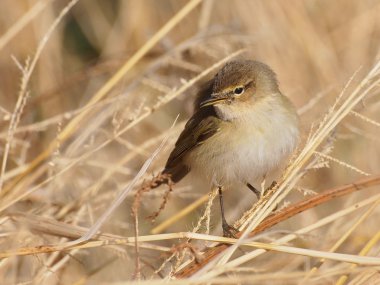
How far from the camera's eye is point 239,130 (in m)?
3.43

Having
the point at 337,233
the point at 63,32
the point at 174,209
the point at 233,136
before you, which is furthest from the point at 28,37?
the point at 337,233

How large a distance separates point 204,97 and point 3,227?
53.3 inches

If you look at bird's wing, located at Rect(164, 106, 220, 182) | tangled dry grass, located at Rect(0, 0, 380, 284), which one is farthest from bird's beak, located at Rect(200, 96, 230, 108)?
tangled dry grass, located at Rect(0, 0, 380, 284)

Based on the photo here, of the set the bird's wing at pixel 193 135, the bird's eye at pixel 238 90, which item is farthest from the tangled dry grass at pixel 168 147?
the bird's eye at pixel 238 90

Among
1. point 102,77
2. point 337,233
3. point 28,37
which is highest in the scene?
point 28,37

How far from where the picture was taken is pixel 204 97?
12.6 feet

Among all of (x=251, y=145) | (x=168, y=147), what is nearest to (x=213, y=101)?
(x=251, y=145)

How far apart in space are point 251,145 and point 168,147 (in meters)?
0.57

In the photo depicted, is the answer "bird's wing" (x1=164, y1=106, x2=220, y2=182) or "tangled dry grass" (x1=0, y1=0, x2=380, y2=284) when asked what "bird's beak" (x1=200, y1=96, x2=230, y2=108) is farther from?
"tangled dry grass" (x1=0, y1=0, x2=380, y2=284)

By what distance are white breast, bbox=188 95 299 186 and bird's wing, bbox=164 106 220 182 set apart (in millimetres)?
61

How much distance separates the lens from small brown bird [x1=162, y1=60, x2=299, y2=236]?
3.38 m

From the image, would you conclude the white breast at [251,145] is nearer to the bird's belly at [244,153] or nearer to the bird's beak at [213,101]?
the bird's belly at [244,153]

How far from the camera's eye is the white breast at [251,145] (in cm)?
337

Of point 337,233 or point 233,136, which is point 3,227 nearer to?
point 233,136
